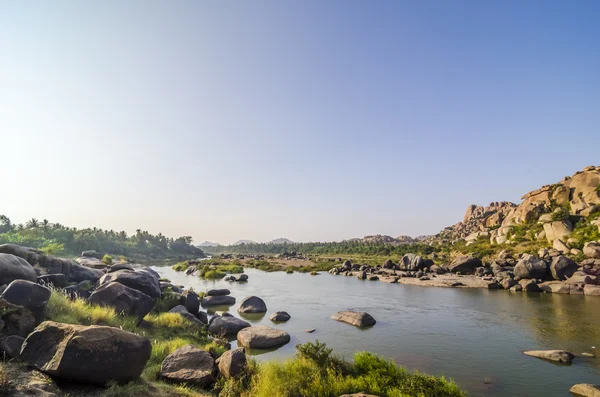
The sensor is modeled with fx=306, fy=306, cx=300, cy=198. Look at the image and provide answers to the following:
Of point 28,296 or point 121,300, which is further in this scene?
point 121,300

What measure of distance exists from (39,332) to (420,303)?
3689 cm

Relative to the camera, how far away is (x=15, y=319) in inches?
487

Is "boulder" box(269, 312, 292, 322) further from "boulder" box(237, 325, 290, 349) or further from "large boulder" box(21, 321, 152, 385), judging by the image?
"large boulder" box(21, 321, 152, 385)

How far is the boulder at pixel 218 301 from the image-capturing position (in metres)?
35.6

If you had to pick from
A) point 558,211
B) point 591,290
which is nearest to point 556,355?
point 591,290

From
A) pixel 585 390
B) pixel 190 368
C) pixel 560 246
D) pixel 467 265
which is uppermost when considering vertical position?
pixel 560 246

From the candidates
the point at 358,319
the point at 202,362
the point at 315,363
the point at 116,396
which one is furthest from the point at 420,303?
the point at 116,396

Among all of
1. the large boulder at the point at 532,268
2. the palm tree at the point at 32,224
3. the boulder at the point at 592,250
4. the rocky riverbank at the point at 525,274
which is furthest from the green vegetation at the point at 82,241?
the boulder at the point at 592,250

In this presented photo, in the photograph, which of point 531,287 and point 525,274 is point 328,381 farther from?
point 525,274

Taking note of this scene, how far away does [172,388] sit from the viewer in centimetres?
1102

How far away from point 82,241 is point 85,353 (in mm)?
121576

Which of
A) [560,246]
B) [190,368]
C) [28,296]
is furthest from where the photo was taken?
[560,246]

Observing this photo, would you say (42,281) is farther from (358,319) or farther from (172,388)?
(358,319)

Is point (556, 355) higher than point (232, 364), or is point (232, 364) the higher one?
point (232, 364)
